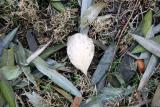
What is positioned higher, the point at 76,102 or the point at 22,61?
the point at 22,61

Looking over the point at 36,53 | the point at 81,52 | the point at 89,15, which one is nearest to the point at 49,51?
the point at 36,53

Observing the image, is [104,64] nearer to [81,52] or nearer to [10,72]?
[81,52]

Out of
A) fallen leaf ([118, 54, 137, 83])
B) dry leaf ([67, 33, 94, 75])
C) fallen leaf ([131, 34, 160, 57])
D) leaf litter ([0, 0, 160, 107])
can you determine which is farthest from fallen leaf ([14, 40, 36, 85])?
fallen leaf ([131, 34, 160, 57])

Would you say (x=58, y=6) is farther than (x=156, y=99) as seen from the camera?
Yes

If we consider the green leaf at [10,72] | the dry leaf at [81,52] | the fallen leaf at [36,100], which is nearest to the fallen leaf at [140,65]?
the dry leaf at [81,52]

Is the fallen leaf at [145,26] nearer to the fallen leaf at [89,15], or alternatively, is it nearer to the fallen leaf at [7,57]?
the fallen leaf at [89,15]

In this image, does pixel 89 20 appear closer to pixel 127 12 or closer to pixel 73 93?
pixel 127 12
